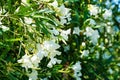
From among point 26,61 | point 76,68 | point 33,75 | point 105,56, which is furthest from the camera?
point 105,56

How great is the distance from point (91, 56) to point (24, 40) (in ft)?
5.11

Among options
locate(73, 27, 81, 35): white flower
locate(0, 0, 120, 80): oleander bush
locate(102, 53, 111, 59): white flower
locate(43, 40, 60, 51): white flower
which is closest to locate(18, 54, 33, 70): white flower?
locate(0, 0, 120, 80): oleander bush

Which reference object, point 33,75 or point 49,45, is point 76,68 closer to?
point 33,75

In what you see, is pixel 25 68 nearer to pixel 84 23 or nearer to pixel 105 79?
pixel 84 23

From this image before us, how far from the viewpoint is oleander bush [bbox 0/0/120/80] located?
9.29 feet

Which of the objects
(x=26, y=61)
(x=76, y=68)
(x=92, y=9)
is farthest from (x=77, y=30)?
(x=26, y=61)

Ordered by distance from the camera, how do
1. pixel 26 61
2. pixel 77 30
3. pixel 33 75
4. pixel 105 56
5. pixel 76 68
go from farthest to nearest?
pixel 105 56 → pixel 77 30 → pixel 76 68 → pixel 33 75 → pixel 26 61

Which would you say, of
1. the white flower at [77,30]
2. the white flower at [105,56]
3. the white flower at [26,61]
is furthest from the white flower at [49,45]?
the white flower at [105,56]

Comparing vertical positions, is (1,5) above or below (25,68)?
above

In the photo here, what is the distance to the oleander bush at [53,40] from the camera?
2830 millimetres

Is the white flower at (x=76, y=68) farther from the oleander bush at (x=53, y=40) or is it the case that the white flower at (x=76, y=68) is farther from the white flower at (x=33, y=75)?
the white flower at (x=33, y=75)

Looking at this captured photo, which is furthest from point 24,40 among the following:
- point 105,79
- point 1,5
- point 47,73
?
point 105,79

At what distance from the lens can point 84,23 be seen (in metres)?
3.96

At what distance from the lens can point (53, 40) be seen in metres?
2.91
